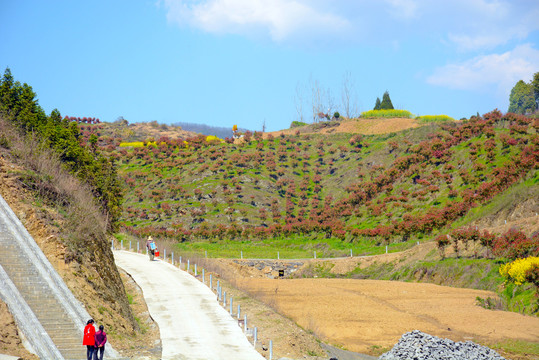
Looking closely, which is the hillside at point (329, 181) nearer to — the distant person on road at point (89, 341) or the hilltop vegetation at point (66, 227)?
the hilltop vegetation at point (66, 227)

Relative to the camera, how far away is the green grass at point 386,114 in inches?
4409

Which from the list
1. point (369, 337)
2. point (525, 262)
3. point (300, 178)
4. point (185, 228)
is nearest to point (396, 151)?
point (300, 178)

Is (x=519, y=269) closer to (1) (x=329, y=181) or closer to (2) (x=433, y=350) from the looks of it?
(2) (x=433, y=350)

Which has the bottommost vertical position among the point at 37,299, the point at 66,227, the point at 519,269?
the point at 519,269

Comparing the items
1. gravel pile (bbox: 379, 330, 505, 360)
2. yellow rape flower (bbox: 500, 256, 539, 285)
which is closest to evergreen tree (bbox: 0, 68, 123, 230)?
gravel pile (bbox: 379, 330, 505, 360)

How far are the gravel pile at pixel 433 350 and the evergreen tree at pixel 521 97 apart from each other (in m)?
112

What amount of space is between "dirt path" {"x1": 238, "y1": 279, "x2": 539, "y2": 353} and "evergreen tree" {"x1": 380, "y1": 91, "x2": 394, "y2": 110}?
83280mm

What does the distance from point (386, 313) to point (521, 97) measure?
118m

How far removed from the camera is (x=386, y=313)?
29.8 meters

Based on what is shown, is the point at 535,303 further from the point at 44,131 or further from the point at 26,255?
the point at 44,131

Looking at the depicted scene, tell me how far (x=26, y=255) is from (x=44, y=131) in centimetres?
2296

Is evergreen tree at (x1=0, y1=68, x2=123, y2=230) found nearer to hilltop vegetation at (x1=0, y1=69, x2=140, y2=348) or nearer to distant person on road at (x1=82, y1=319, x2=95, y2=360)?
hilltop vegetation at (x1=0, y1=69, x2=140, y2=348)

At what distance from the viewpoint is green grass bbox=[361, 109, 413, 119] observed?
112 m

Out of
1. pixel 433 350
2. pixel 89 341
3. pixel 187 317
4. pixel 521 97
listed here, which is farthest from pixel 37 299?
pixel 521 97
